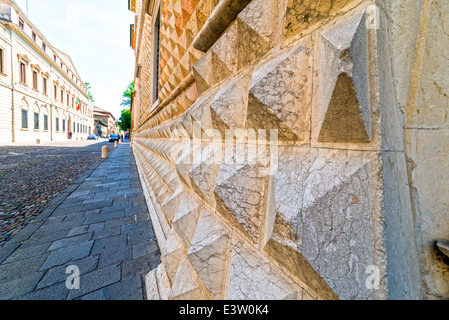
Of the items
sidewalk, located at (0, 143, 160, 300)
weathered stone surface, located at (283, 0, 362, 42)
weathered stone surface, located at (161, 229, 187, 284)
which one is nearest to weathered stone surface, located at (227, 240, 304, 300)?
weathered stone surface, located at (161, 229, 187, 284)

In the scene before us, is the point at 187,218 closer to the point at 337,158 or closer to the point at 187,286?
the point at 187,286

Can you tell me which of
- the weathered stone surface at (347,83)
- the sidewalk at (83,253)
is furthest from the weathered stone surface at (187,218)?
the weathered stone surface at (347,83)

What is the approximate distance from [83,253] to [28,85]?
90.0ft

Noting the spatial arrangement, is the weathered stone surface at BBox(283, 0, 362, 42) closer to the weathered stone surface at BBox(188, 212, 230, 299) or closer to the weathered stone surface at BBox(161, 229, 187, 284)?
the weathered stone surface at BBox(188, 212, 230, 299)

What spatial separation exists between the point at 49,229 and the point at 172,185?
1639 mm

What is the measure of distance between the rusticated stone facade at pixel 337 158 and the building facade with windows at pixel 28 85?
24753 millimetres

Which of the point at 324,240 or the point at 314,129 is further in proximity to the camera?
the point at 314,129

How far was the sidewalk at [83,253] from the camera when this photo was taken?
1.37 metres

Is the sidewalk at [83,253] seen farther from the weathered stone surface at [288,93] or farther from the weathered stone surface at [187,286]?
the weathered stone surface at [288,93]

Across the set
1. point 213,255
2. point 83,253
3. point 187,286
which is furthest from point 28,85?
point 213,255

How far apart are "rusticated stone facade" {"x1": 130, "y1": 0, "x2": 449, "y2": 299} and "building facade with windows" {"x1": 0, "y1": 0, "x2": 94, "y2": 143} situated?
2475 centimetres

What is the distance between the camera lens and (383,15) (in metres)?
0.57

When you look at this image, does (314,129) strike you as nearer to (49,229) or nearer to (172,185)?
(172,185)
